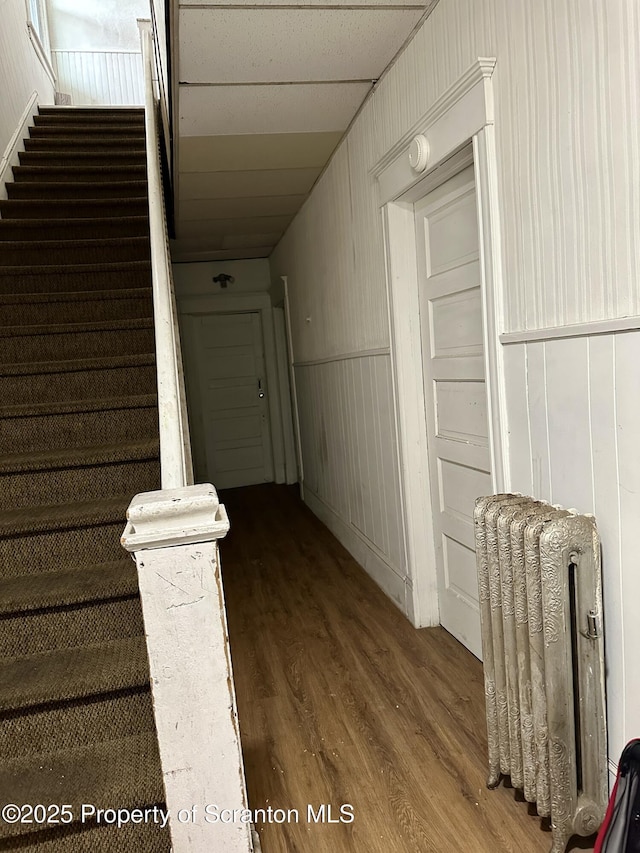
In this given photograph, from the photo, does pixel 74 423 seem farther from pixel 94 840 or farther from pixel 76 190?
pixel 76 190

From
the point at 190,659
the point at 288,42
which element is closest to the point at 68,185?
the point at 288,42

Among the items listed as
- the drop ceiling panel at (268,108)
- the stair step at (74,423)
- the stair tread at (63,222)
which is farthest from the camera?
the stair tread at (63,222)

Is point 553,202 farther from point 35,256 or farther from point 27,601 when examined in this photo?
point 35,256

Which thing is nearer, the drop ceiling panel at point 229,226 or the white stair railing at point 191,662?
the white stair railing at point 191,662

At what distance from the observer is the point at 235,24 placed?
2.25 m

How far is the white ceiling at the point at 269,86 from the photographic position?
7.30 ft

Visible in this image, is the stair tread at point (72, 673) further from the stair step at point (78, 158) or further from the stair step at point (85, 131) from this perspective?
the stair step at point (85, 131)

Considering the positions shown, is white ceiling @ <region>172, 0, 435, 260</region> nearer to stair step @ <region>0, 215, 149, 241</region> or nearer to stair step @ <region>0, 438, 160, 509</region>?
stair step @ <region>0, 215, 149, 241</region>

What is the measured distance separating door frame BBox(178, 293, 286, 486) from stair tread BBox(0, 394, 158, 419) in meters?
4.07

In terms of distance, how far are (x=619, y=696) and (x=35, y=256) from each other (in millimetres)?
3615

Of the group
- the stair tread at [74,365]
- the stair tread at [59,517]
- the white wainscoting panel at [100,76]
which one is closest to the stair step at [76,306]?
the stair tread at [74,365]

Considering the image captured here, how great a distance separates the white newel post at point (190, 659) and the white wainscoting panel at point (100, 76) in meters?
7.09

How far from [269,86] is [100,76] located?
17.0 feet

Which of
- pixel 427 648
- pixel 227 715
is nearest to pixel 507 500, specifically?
pixel 227 715
